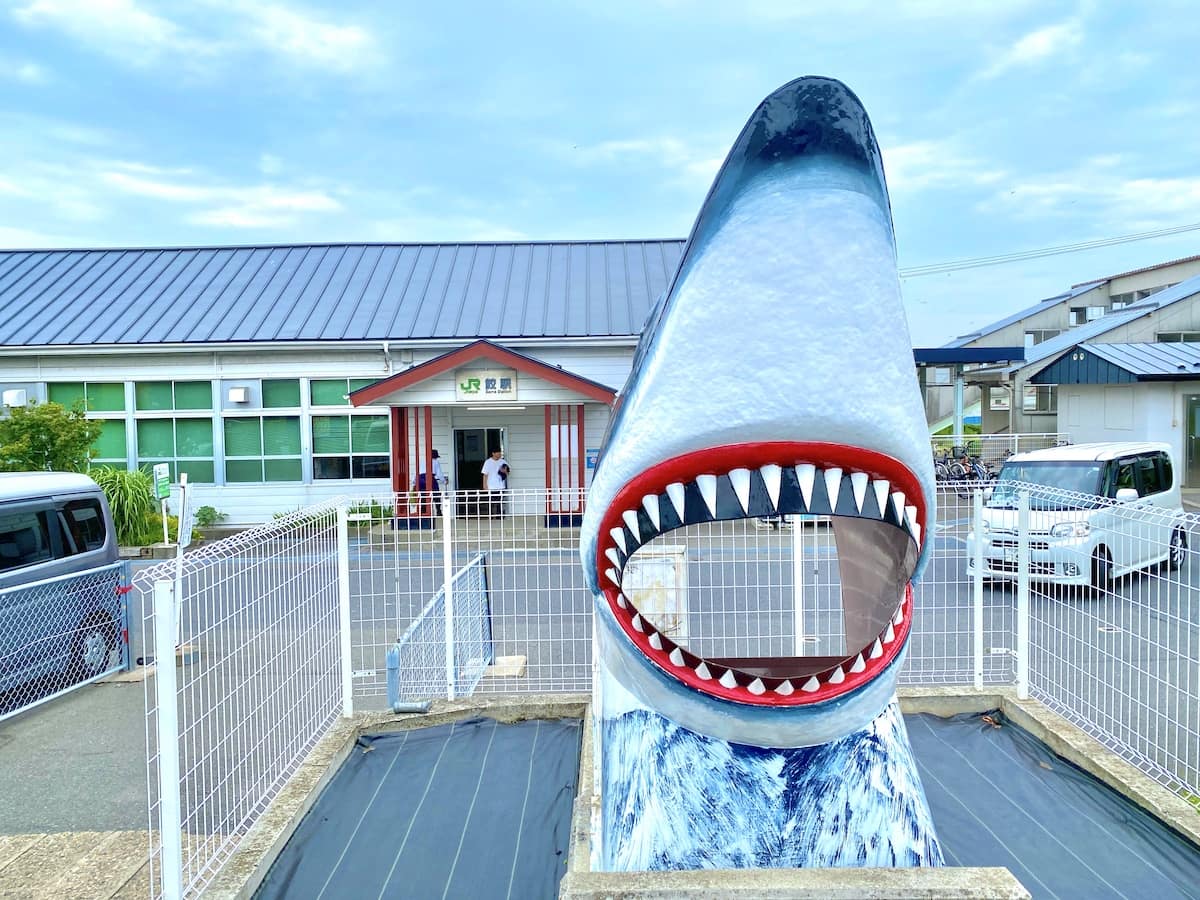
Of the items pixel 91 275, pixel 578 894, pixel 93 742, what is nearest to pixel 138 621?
pixel 93 742

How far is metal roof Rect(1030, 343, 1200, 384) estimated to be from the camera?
1819 centimetres

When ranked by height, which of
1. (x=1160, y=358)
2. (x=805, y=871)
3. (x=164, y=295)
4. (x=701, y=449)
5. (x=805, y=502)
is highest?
(x=164, y=295)

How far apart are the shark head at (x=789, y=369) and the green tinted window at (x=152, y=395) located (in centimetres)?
1678

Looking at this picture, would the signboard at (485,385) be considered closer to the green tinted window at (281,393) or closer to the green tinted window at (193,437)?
the green tinted window at (281,393)

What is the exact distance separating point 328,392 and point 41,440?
4.91 metres

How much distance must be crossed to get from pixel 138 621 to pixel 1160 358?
20817 millimetres

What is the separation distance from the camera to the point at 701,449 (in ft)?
5.95

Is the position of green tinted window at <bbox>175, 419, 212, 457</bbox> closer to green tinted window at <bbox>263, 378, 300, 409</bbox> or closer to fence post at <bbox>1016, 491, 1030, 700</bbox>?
green tinted window at <bbox>263, 378, 300, 409</bbox>

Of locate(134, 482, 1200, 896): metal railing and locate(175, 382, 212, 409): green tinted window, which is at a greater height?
locate(175, 382, 212, 409): green tinted window

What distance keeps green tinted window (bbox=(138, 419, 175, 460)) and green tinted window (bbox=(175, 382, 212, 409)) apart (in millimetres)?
459

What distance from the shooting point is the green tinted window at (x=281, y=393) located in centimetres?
1628

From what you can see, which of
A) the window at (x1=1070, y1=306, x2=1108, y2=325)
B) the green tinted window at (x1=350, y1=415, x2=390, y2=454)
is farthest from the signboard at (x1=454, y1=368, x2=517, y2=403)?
the window at (x1=1070, y1=306, x2=1108, y2=325)

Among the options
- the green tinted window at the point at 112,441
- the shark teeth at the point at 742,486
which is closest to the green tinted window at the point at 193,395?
the green tinted window at the point at 112,441

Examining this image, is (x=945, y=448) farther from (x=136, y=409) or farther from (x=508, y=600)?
(x=136, y=409)
